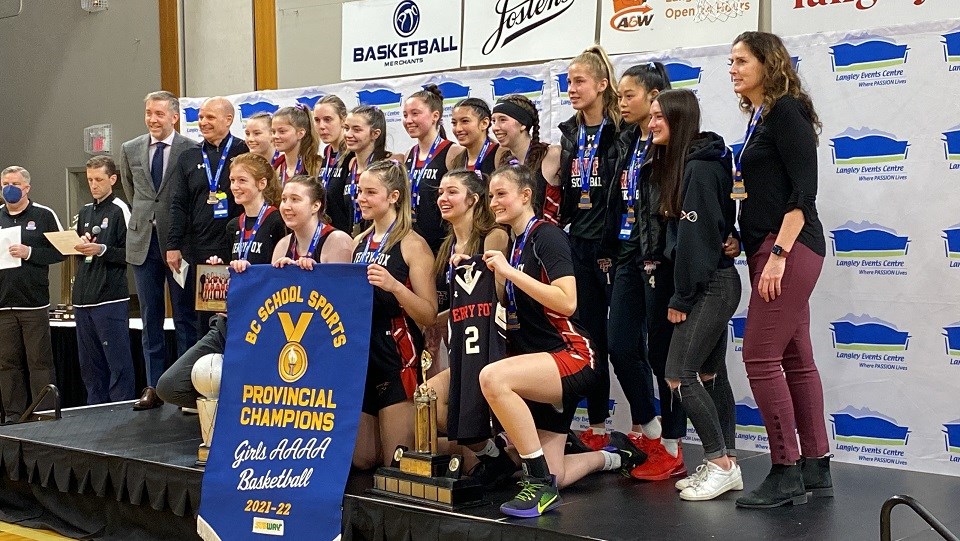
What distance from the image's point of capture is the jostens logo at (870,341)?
461 cm

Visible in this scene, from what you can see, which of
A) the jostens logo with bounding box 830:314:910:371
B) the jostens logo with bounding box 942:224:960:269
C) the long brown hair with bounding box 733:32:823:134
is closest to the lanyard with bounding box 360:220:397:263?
the long brown hair with bounding box 733:32:823:134

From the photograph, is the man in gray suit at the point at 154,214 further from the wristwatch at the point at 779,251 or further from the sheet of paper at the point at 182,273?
the wristwatch at the point at 779,251

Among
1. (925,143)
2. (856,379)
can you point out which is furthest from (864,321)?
(925,143)

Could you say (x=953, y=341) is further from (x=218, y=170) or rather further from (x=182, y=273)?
(x=182, y=273)

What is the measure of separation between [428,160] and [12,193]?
12.3 feet

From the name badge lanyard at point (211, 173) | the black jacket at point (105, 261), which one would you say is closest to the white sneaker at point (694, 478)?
the name badge lanyard at point (211, 173)

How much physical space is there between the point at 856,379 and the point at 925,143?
3.63ft

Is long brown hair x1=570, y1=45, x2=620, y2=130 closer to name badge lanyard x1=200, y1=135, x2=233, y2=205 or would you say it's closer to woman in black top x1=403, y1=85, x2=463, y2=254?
woman in black top x1=403, y1=85, x2=463, y2=254

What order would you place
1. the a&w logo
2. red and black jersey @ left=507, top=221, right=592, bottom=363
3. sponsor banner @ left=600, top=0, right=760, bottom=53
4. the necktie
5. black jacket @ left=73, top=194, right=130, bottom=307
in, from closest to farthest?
red and black jersey @ left=507, top=221, right=592, bottom=363 < sponsor banner @ left=600, top=0, right=760, bottom=53 < the necktie < the a&w logo < black jacket @ left=73, top=194, right=130, bottom=307

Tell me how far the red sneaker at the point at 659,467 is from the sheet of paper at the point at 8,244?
501cm

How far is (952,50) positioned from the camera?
14.5 ft

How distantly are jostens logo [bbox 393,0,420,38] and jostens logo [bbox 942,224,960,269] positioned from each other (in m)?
4.14

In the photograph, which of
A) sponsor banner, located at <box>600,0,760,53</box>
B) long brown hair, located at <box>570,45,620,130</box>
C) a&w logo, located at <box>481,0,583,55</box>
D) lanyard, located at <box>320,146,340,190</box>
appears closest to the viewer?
long brown hair, located at <box>570,45,620,130</box>

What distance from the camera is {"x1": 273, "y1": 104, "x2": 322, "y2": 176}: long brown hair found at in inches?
227
